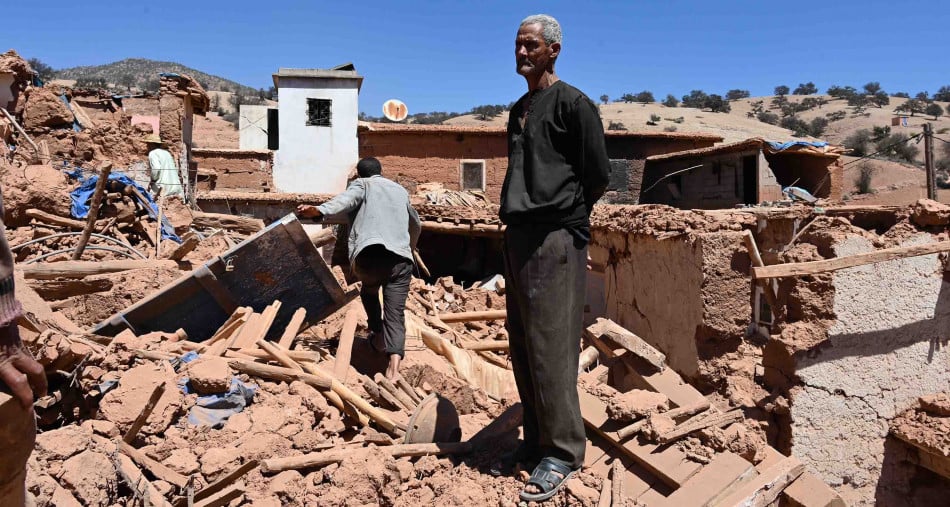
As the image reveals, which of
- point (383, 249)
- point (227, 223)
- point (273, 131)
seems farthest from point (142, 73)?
point (383, 249)

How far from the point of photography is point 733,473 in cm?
315

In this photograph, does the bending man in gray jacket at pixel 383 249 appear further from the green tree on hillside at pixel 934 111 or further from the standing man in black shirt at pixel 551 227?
the green tree on hillside at pixel 934 111

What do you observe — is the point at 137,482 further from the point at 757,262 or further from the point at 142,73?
the point at 142,73

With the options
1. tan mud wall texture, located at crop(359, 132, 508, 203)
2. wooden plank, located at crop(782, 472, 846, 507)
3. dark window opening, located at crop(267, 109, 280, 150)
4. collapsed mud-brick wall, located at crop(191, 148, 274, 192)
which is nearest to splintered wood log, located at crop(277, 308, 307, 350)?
wooden plank, located at crop(782, 472, 846, 507)

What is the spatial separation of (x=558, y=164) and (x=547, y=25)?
23.6 inches

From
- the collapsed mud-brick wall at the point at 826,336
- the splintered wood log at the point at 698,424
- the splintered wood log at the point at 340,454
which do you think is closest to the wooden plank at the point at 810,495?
the splintered wood log at the point at 698,424

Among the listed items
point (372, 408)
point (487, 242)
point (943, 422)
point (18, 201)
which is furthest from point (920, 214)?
point (487, 242)

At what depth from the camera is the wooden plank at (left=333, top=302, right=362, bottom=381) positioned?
14.6 feet

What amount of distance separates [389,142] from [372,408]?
63.7 feet

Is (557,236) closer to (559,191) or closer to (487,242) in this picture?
(559,191)

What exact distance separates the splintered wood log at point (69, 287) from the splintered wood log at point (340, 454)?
294cm

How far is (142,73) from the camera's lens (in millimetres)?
69188

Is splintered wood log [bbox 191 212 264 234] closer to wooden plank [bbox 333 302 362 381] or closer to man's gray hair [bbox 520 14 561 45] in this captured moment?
wooden plank [bbox 333 302 362 381]

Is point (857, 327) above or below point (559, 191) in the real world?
below
